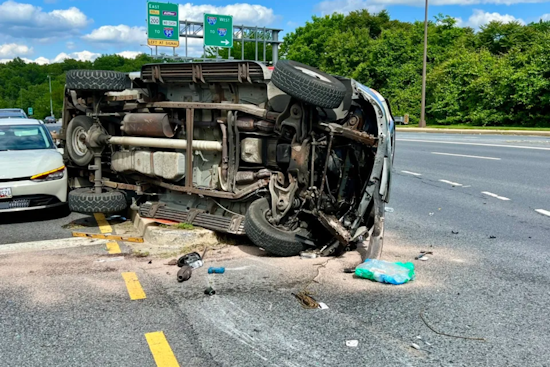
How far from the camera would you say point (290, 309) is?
169 inches

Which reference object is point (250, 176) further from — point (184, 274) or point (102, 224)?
point (102, 224)

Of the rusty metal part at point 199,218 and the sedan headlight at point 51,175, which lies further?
the sedan headlight at point 51,175

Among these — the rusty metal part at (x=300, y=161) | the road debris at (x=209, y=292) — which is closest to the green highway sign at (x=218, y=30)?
the rusty metal part at (x=300, y=161)

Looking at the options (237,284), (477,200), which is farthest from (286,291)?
(477,200)

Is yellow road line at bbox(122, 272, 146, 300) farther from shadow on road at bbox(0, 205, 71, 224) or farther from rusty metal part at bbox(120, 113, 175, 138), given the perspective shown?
shadow on road at bbox(0, 205, 71, 224)

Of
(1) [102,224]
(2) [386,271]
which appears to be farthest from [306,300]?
(1) [102,224]

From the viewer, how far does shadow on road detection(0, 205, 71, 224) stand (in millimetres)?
7961

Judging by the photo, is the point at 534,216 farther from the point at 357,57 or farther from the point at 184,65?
the point at 357,57

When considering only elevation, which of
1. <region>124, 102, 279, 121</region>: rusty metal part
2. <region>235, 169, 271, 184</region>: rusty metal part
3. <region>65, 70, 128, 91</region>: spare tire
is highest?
<region>65, 70, 128, 91</region>: spare tire

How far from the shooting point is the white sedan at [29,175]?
7.43 metres

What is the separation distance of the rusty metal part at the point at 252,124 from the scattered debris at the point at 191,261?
158 cm

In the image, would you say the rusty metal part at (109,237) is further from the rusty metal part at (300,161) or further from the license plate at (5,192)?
the rusty metal part at (300,161)

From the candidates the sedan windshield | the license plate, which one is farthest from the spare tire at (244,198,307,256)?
the sedan windshield

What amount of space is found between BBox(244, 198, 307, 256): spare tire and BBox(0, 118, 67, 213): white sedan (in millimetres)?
3649
